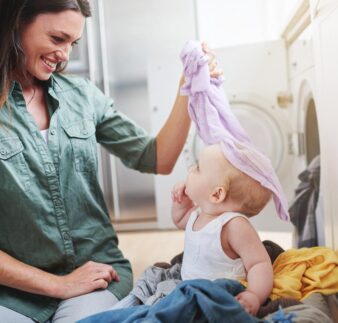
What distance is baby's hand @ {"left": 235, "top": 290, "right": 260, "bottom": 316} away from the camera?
2.54ft

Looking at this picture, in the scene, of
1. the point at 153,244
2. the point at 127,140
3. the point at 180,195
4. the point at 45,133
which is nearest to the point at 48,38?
the point at 45,133

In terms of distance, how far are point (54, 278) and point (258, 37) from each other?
8.01 ft

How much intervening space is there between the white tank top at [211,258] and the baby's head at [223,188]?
0.10 ft

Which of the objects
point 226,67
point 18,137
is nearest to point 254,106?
point 226,67

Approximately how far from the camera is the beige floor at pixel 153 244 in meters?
2.20

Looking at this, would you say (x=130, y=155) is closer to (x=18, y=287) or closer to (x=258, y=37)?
(x=18, y=287)

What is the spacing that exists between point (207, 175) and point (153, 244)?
169cm

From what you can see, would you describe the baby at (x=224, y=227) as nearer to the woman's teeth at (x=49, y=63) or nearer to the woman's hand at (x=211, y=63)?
the woman's hand at (x=211, y=63)

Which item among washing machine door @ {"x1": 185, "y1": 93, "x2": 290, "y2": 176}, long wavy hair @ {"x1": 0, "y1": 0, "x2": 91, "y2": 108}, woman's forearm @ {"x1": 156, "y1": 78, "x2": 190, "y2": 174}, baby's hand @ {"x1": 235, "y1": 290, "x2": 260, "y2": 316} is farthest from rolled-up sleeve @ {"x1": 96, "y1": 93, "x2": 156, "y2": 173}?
washing machine door @ {"x1": 185, "y1": 93, "x2": 290, "y2": 176}

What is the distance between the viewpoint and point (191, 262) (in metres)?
0.94

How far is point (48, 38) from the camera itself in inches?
A: 42.2

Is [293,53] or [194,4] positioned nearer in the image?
[293,53]

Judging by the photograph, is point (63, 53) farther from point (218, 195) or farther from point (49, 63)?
point (218, 195)

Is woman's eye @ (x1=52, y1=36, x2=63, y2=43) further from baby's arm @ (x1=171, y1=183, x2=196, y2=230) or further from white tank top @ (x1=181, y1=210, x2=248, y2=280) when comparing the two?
white tank top @ (x1=181, y1=210, x2=248, y2=280)
